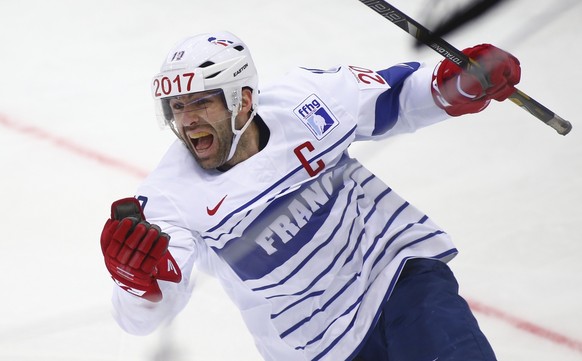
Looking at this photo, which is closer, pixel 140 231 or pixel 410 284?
pixel 140 231

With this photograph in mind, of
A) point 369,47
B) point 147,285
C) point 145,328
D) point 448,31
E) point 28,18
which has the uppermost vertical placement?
point 448,31

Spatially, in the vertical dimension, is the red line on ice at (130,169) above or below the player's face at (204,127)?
below

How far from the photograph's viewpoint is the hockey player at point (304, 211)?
118 inches

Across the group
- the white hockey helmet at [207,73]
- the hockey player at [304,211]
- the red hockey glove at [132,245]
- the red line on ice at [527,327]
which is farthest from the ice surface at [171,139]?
the red hockey glove at [132,245]

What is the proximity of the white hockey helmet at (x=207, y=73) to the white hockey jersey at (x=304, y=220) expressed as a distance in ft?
0.33

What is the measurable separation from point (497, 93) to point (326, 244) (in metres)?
0.70

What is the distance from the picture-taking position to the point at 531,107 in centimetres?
341

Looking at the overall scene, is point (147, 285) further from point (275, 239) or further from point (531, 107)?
point (531, 107)

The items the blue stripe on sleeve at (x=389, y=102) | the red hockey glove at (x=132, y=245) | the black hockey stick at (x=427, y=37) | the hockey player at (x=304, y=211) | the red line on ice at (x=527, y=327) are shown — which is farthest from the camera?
the red line on ice at (x=527, y=327)

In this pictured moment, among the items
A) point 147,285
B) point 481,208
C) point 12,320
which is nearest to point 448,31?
point 147,285

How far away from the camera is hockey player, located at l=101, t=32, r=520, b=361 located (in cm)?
301

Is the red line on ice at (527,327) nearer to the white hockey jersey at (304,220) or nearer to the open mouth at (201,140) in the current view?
the white hockey jersey at (304,220)

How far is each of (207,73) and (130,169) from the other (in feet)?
6.24

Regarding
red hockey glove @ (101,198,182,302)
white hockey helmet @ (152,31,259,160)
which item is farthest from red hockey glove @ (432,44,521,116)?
red hockey glove @ (101,198,182,302)
